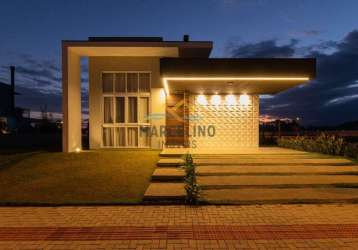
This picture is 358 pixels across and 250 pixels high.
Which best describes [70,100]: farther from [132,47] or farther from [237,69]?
[237,69]

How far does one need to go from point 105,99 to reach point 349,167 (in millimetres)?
9707

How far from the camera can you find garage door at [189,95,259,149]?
13719mm

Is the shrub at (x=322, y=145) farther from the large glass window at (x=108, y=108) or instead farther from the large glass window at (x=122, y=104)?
the large glass window at (x=108, y=108)

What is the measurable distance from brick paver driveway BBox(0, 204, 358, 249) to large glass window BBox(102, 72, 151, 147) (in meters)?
7.09

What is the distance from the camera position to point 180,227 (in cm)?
492

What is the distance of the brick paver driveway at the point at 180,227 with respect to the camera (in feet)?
14.1

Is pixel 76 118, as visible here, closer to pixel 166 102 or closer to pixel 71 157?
pixel 71 157

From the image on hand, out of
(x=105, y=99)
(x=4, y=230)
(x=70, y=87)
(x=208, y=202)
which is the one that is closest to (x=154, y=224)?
(x=208, y=202)

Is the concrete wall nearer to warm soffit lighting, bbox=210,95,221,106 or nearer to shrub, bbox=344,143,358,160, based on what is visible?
warm soffit lighting, bbox=210,95,221,106

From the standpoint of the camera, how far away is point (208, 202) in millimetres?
6246

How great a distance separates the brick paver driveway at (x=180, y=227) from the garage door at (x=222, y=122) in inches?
304

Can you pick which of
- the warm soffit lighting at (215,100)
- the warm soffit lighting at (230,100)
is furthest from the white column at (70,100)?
the warm soffit lighting at (230,100)

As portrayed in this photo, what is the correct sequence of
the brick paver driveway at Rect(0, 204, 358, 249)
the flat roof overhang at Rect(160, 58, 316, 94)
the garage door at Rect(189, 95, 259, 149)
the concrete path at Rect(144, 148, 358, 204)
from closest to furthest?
the brick paver driveway at Rect(0, 204, 358, 249) < the concrete path at Rect(144, 148, 358, 204) < the flat roof overhang at Rect(160, 58, 316, 94) < the garage door at Rect(189, 95, 259, 149)

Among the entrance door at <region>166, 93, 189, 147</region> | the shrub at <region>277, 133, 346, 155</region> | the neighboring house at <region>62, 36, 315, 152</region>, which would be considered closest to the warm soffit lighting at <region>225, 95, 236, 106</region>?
the neighboring house at <region>62, 36, 315, 152</region>
